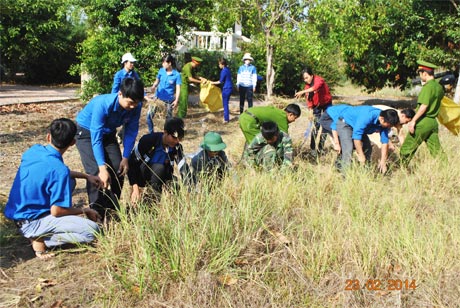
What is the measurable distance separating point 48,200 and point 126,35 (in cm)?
790

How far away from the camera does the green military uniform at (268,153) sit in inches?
189

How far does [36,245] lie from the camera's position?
3.32 m

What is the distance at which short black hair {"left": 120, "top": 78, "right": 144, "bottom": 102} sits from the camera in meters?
3.65

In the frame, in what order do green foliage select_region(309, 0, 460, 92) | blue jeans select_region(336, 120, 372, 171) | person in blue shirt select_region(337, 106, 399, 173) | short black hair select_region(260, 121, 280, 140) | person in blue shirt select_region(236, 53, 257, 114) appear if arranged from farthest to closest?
1. green foliage select_region(309, 0, 460, 92)
2. person in blue shirt select_region(236, 53, 257, 114)
3. blue jeans select_region(336, 120, 372, 171)
4. person in blue shirt select_region(337, 106, 399, 173)
5. short black hair select_region(260, 121, 280, 140)

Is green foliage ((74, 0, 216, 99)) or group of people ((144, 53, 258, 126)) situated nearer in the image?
group of people ((144, 53, 258, 126))

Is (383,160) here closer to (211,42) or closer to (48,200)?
(48,200)

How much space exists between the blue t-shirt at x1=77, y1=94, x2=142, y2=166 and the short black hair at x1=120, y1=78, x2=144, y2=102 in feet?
0.75

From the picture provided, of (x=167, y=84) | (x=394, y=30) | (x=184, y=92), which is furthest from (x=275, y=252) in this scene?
(x=394, y=30)

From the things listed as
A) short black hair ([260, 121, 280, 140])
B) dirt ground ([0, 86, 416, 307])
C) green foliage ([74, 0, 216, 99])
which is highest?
green foliage ([74, 0, 216, 99])

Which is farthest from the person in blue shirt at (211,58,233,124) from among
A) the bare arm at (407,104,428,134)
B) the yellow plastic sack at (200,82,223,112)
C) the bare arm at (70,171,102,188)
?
the bare arm at (70,171,102,188)

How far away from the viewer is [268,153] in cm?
482

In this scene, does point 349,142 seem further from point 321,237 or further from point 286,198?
point 321,237

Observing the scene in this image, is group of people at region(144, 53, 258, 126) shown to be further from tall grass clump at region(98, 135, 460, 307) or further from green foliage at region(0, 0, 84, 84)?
tall grass clump at region(98, 135, 460, 307)

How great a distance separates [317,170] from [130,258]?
2.55m
